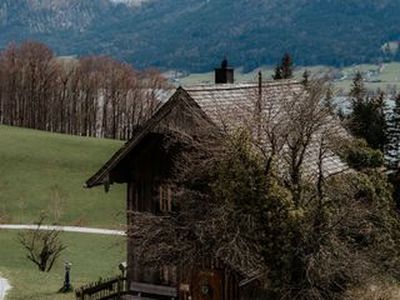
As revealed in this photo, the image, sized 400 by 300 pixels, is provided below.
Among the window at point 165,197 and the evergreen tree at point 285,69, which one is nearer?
the window at point 165,197

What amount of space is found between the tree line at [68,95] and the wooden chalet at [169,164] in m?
79.5

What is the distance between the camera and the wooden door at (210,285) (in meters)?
23.2

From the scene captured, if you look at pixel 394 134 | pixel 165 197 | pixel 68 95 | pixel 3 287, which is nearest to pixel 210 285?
pixel 165 197

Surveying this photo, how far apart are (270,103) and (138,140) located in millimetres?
4541

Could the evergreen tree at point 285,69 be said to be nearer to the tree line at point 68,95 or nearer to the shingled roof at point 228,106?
the tree line at point 68,95

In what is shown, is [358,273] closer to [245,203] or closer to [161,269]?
[245,203]

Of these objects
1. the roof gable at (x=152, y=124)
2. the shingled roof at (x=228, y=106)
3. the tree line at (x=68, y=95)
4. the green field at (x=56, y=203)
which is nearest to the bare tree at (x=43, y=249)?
the green field at (x=56, y=203)

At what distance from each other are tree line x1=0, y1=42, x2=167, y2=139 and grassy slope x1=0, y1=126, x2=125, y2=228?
17420mm

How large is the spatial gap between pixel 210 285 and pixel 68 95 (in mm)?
86243

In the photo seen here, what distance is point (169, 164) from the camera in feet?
78.4

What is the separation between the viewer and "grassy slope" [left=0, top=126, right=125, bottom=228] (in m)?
60.6

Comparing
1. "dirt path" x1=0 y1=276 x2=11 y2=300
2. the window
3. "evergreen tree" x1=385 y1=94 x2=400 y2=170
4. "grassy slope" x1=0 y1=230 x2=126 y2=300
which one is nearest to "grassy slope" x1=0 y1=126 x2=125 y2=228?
"grassy slope" x1=0 y1=230 x2=126 y2=300

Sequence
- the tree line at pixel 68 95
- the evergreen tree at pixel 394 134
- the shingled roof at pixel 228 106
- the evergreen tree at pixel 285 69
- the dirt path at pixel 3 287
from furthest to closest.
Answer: the tree line at pixel 68 95 < the evergreen tree at pixel 285 69 < the evergreen tree at pixel 394 134 < the dirt path at pixel 3 287 < the shingled roof at pixel 228 106

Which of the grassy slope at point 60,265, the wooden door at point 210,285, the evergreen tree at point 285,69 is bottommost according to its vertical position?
the grassy slope at point 60,265
